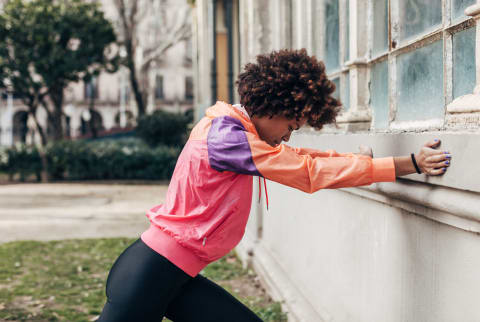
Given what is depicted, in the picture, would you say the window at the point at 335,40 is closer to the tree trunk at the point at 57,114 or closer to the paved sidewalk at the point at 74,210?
the paved sidewalk at the point at 74,210

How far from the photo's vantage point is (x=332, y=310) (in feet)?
10.7

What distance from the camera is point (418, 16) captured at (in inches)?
104

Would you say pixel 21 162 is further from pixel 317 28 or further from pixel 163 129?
pixel 317 28

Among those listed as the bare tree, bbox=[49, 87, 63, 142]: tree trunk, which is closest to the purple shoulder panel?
bbox=[49, 87, 63, 142]: tree trunk

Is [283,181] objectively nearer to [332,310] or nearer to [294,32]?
[332,310]

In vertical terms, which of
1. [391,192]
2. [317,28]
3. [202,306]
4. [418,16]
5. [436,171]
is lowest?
[202,306]

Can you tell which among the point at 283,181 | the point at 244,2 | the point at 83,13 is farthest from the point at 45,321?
Result: the point at 83,13

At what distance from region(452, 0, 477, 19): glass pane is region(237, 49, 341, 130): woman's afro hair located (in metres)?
0.61

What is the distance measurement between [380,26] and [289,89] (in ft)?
4.53

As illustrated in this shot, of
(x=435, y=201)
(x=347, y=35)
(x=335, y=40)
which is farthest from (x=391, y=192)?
(x=335, y=40)

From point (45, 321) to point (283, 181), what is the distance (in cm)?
307

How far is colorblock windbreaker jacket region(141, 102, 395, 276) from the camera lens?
6.23 feet

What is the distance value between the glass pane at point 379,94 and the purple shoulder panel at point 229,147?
1.37 m

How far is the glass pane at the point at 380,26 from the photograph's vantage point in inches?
122
